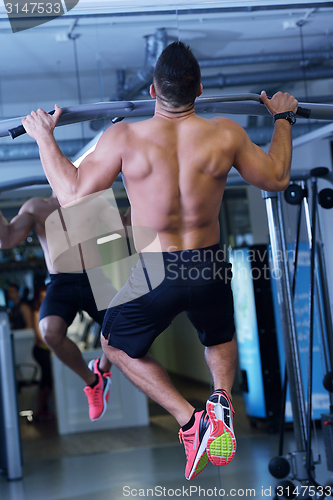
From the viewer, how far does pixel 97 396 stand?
280 centimetres

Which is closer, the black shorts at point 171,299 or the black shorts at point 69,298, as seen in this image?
the black shorts at point 171,299

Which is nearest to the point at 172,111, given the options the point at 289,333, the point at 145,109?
the point at 145,109

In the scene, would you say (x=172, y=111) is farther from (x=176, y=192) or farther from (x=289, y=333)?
(x=289, y=333)

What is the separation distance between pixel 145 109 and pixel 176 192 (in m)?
0.63

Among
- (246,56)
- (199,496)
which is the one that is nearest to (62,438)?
(199,496)

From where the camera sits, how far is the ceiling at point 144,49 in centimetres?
394

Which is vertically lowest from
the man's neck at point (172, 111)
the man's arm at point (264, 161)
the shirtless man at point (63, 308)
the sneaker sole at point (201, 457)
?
the sneaker sole at point (201, 457)

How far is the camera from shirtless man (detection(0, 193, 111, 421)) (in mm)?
2725

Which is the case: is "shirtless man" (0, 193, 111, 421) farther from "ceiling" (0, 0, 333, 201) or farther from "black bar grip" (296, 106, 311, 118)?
"black bar grip" (296, 106, 311, 118)

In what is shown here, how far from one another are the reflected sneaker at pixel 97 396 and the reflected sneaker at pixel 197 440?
113 cm

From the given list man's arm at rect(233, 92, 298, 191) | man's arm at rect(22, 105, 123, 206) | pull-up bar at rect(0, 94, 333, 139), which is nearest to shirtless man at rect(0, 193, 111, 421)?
pull-up bar at rect(0, 94, 333, 139)

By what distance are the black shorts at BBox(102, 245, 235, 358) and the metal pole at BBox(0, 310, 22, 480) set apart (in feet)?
6.72

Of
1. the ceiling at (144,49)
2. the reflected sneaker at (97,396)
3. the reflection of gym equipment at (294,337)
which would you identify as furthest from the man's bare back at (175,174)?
the ceiling at (144,49)

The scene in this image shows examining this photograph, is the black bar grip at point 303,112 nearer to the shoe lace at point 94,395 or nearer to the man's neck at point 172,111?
the man's neck at point 172,111
